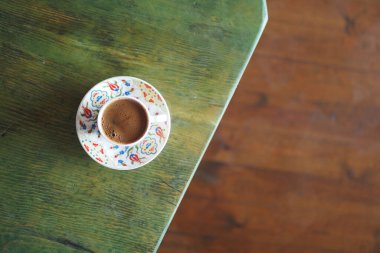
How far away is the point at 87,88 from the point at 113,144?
158mm

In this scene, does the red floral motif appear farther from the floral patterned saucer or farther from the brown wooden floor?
the brown wooden floor

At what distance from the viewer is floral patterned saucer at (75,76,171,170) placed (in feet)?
3.43

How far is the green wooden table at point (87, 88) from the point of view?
3.50 feet

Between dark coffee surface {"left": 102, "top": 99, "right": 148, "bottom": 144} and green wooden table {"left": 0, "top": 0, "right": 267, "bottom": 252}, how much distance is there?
84 millimetres

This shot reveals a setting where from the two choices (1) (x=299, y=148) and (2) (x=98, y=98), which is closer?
(2) (x=98, y=98)

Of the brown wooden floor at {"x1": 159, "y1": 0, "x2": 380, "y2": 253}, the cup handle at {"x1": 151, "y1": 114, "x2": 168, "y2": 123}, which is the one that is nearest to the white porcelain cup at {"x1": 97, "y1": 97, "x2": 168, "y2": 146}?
the cup handle at {"x1": 151, "y1": 114, "x2": 168, "y2": 123}

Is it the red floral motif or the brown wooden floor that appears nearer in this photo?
the red floral motif

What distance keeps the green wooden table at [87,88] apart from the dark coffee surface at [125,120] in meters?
0.08

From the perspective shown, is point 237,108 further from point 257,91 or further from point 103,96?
point 103,96

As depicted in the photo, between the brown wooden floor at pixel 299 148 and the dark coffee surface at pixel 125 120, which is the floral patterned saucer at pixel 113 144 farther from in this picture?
the brown wooden floor at pixel 299 148

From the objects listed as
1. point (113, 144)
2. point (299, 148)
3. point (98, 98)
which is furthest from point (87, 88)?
point (299, 148)

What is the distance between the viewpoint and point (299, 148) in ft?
5.55

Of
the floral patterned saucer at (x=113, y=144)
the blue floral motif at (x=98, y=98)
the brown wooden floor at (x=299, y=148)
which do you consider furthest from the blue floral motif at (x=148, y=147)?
the brown wooden floor at (x=299, y=148)

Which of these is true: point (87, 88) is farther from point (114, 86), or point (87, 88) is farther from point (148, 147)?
point (148, 147)
